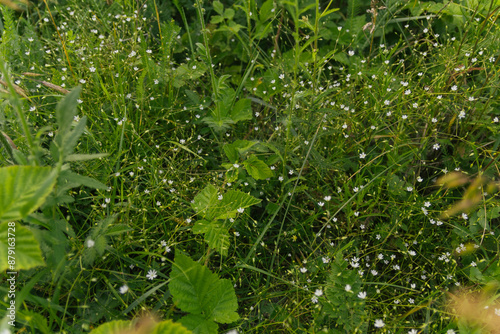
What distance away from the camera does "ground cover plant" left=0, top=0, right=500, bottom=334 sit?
158 cm

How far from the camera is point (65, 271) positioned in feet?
5.21

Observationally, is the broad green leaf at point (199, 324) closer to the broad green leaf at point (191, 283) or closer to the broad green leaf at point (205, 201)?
the broad green leaf at point (191, 283)

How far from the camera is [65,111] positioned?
4.23ft

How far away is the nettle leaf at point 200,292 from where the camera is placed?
161cm

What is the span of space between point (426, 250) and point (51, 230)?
1809 millimetres

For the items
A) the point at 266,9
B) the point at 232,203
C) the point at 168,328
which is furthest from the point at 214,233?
the point at 266,9

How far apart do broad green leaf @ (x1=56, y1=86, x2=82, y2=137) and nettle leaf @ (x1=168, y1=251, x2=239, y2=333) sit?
68 cm

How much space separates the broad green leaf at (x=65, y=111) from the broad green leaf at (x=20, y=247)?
34 cm

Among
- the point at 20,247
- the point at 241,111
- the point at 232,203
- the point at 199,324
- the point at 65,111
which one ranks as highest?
the point at 65,111

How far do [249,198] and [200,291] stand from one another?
485 millimetres

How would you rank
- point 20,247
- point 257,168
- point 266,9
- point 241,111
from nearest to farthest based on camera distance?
point 20,247 → point 257,168 → point 241,111 → point 266,9

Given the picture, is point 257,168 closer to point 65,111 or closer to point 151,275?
point 151,275

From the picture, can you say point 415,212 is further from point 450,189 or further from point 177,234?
point 177,234

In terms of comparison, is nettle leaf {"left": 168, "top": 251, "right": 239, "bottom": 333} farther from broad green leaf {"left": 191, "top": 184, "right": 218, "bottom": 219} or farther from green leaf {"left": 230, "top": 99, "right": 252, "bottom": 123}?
green leaf {"left": 230, "top": 99, "right": 252, "bottom": 123}
